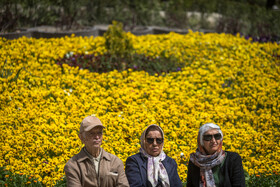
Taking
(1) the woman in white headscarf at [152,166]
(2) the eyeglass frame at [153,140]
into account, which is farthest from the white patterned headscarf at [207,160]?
(2) the eyeglass frame at [153,140]

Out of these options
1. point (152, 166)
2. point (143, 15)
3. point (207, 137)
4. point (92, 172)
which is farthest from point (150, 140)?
point (143, 15)

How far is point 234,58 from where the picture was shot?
9.00 metres

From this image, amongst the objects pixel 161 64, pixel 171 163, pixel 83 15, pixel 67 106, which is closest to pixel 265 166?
pixel 171 163

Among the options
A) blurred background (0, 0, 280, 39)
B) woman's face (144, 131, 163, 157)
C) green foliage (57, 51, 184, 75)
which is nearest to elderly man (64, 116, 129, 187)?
woman's face (144, 131, 163, 157)

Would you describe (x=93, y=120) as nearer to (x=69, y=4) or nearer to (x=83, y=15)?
(x=69, y=4)

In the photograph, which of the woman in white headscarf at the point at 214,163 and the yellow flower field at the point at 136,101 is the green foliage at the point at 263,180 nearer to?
the yellow flower field at the point at 136,101

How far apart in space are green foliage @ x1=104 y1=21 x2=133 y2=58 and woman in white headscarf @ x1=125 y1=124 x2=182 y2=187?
4615mm

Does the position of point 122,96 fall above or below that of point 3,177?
above

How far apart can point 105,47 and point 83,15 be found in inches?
169

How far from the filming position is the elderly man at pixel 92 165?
3648mm

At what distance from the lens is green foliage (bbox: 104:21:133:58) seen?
8.46 metres

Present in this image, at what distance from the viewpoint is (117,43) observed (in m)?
8.45

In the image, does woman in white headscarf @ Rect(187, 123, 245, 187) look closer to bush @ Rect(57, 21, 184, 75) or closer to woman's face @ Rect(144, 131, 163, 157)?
woman's face @ Rect(144, 131, 163, 157)

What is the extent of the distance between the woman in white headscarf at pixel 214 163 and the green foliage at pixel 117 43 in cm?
480
